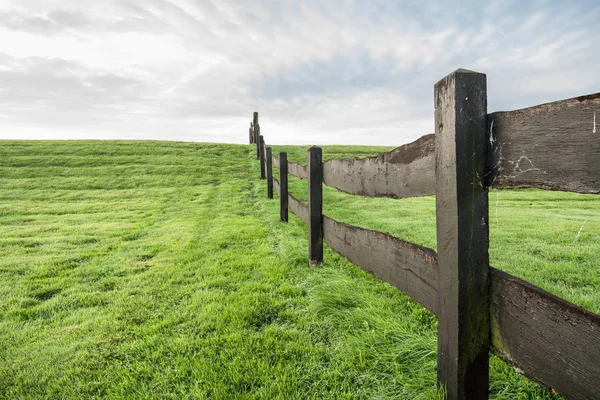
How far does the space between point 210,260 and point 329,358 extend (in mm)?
3145

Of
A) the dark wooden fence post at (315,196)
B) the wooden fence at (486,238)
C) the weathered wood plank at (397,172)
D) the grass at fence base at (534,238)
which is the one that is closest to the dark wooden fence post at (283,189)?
the grass at fence base at (534,238)

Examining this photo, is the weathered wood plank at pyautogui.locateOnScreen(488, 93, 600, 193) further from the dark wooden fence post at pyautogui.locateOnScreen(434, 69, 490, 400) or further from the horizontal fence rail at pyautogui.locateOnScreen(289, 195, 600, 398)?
the horizontal fence rail at pyautogui.locateOnScreen(289, 195, 600, 398)

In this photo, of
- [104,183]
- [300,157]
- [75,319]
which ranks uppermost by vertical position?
[300,157]

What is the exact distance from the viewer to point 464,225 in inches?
64.1

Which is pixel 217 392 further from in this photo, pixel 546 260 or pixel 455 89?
pixel 546 260

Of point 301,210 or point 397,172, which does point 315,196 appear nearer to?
point 301,210

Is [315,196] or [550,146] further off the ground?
[550,146]

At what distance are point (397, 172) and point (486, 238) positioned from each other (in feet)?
2.67

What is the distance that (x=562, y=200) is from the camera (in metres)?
13.3

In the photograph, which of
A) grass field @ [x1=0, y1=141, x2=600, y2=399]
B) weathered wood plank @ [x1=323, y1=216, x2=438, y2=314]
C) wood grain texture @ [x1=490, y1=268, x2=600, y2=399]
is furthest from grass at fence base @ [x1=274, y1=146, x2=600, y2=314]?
wood grain texture @ [x1=490, y1=268, x2=600, y2=399]

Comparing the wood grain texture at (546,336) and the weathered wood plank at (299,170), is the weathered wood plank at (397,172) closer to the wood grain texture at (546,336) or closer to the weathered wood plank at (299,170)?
the wood grain texture at (546,336)

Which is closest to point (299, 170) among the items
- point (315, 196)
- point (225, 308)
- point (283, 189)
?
point (283, 189)

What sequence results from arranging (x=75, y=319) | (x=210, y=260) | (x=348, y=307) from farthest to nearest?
(x=210, y=260), (x=75, y=319), (x=348, y=307)

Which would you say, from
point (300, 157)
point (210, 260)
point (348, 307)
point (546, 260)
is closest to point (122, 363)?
point (348, 307)
